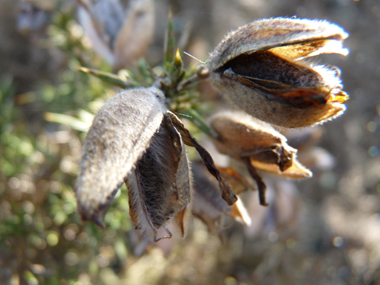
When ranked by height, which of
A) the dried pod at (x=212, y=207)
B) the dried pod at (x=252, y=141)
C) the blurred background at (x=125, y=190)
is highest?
the dried pod at (x=252, y=141)

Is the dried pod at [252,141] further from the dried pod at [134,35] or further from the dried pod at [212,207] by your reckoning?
the dried pod at [134,35]

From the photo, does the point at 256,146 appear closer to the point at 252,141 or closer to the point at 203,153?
the point at 252,141

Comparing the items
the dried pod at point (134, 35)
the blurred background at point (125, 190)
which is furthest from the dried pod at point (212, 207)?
the dried pod at point (134, 35)

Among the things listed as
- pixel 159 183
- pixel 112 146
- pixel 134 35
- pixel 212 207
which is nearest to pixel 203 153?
pixel 159 183

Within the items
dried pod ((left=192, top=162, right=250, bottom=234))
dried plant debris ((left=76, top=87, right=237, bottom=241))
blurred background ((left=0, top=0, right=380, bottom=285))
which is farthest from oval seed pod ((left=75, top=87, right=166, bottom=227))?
blurred background ((left=0, top=0, right=380, bottom=285))

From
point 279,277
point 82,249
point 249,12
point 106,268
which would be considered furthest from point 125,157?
point 249,12
